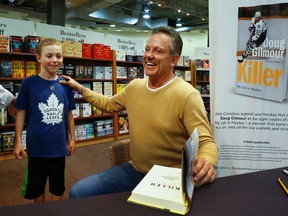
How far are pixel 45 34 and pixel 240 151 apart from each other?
14.8 ft

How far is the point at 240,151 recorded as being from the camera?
165cm

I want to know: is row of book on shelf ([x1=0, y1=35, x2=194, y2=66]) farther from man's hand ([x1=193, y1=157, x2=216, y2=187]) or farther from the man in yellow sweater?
man's hand ([x1=193, y1=157, x2=216, y2=187])

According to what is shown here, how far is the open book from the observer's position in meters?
0.82

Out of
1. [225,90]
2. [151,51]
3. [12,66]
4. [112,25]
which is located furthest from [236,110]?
[112,25]

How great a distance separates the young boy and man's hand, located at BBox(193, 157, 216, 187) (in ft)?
4.13

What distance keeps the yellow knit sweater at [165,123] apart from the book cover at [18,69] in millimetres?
3438

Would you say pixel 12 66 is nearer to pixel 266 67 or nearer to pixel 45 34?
pixel 45 34

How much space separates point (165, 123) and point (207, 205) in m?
0.71

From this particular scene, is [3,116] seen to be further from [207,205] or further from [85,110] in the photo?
[207,205]

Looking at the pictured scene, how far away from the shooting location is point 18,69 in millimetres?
4340

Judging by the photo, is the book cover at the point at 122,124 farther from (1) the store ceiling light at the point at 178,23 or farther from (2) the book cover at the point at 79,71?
(1) the store ceiling light at the point at 178,23

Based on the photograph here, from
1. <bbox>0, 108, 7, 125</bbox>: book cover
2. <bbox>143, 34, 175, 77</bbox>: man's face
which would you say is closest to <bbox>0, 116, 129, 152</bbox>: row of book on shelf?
<bbox>0, 108, 7, 125</bbox>: book cover

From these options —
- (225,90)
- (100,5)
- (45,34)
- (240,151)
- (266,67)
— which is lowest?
(240,151)

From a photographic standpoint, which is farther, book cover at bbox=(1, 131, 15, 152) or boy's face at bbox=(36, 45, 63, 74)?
book cover at bbox=(1, 131, 15, 152)
